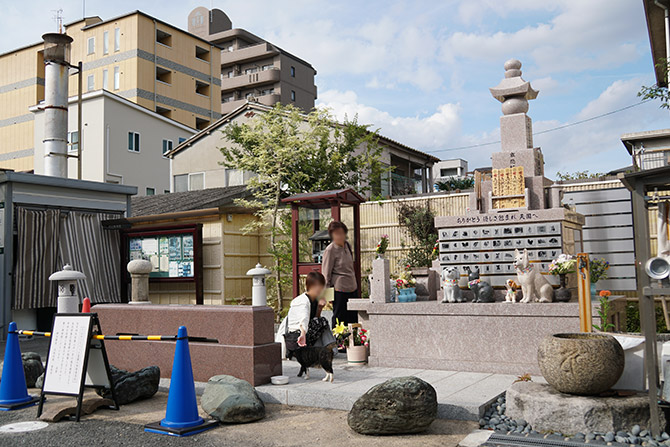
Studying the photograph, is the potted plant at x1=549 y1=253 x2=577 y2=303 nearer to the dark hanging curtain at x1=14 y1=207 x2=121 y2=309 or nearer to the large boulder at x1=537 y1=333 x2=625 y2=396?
the large boulder at x1=537 y1=333 x2=625 y2=396

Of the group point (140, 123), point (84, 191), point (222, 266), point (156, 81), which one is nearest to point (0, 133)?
point (156, 81)

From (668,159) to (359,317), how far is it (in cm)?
918

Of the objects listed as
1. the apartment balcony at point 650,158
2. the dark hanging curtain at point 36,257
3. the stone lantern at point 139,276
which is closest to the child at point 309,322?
the stone lantern at point 139,276

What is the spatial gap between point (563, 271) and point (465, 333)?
1626mm

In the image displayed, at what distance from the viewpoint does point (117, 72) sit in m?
31.7

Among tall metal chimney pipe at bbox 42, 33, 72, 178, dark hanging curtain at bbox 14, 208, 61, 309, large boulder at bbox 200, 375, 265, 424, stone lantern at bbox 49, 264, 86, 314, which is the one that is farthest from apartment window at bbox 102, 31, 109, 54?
large boulder at bbox 200, 375, 265, 424

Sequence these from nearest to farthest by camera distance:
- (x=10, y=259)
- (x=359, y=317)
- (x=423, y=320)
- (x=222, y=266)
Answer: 1. (x=423, y=320)
2. (x=359, y=317)
3. (x=10, y=259)
4. (x=222, y=266)

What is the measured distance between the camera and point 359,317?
8883 millimetres

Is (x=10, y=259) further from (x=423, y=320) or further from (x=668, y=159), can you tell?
(x=668, y=159)

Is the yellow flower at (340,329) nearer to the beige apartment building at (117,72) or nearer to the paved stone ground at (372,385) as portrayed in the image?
the paved stone ground at (372,385)

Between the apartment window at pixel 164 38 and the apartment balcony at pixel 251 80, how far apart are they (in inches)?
463

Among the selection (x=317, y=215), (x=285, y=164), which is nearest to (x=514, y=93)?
(x=317, y=215)

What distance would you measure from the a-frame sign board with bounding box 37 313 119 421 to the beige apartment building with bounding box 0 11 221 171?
2689 centimetres

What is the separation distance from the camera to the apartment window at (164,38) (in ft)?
108
